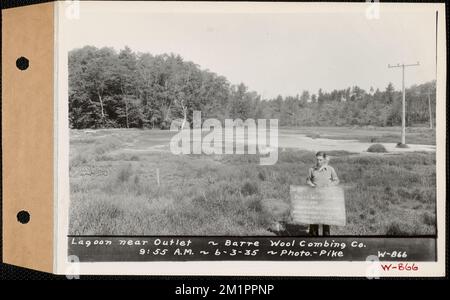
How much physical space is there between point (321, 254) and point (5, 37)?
223 centimetres

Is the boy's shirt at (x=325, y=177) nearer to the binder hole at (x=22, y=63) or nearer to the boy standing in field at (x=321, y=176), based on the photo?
the boy standing in field at (x=321, y=176)

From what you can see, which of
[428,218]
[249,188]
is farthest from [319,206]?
[428,218]

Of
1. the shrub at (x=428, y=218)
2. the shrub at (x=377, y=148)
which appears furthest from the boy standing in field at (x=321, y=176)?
the shrub at (x=428, y=218)

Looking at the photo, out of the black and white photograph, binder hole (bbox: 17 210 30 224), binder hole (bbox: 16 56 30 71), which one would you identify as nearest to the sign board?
the black and white photograph

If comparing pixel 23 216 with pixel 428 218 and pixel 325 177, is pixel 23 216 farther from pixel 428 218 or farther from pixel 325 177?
pixel 428 218

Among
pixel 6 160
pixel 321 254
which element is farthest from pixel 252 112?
pixel 6 160

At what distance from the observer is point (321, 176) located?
2.41 meters

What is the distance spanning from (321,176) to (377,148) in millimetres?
364

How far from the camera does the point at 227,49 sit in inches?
94.7

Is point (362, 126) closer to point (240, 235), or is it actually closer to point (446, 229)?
point (446, 229)

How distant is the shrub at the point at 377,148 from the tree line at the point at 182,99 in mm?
132

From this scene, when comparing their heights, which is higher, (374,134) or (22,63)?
(22,63)

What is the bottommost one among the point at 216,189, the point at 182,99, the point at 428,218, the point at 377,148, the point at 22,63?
the point at 428,218

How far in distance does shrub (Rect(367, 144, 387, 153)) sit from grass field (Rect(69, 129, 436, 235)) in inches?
1.2
